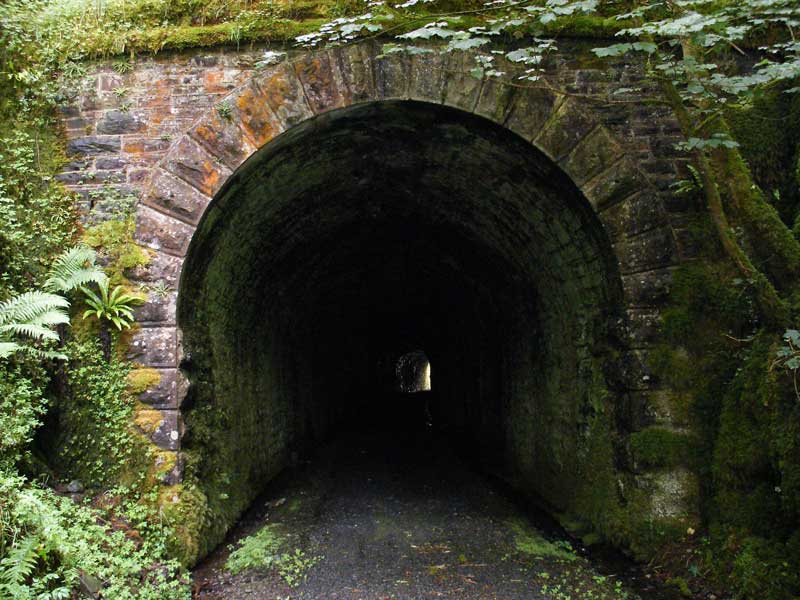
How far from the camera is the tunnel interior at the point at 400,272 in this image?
19.4ft

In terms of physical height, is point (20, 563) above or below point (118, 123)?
below

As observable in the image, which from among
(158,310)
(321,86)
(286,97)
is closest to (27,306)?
(158,310)

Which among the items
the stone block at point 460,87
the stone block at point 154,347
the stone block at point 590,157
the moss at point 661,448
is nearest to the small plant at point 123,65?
the stone block at point 154,347

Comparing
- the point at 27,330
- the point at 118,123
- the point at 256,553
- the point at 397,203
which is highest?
the point at 118,123

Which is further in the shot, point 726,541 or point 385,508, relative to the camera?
point 385,508

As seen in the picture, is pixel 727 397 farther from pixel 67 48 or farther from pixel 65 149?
pixel 67 48

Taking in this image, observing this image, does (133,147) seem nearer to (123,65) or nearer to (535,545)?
(123,65)

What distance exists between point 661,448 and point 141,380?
457cm

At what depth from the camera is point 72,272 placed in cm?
516

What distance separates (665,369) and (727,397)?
1.77 feet

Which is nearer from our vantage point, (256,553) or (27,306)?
(27,306)

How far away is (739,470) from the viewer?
192 inches

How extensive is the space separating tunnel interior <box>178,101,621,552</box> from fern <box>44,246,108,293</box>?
29.4 inches

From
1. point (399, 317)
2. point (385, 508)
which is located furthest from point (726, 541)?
point (399, 317)
